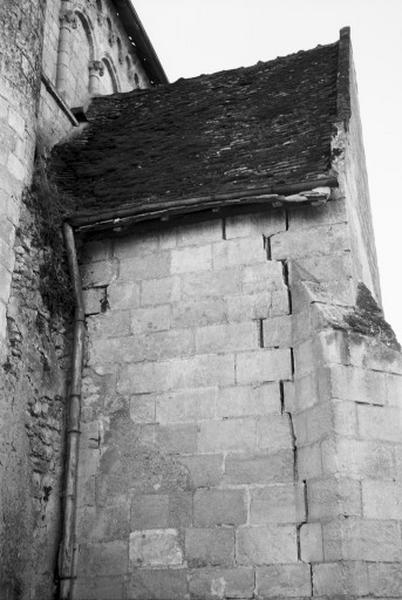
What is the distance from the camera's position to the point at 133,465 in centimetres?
696

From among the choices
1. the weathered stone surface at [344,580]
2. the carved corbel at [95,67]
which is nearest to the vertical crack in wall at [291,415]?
the weathered stone surface at [344,580]

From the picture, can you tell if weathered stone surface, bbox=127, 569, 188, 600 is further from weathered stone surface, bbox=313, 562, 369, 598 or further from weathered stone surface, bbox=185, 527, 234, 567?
weathered stone surface, bbox=313, 562, 369, 598

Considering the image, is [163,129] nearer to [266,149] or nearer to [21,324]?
[266,149]

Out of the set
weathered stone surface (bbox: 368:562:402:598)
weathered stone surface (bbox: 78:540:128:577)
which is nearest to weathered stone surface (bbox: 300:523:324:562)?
weathered stone surface (bbox: 368:562:402:598)

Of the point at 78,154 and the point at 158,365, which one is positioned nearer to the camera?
the point at 158,365

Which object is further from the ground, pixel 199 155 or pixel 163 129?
pixel 163 129

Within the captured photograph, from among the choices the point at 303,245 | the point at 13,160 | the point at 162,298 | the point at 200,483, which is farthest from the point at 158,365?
the point at 13,160

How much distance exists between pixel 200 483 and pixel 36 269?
2.49 metres

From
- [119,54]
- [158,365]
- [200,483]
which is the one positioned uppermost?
[119,54]

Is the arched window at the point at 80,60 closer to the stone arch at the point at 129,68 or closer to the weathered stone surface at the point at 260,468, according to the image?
the stone arch at the point at 129,68

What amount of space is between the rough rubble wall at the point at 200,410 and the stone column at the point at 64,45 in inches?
151

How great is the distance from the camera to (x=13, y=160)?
750cm

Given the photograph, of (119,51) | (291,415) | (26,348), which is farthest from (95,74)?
(291,415)

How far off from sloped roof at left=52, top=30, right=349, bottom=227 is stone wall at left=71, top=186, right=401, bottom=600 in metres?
0.40
